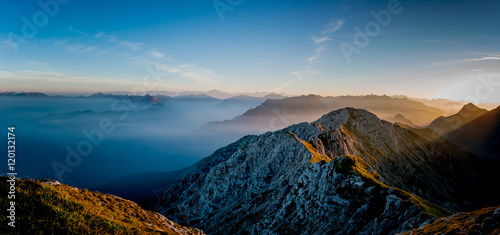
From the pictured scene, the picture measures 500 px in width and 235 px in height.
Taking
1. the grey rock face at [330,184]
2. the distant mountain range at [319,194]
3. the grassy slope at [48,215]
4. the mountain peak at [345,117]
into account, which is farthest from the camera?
the mountain peak at [345,117]

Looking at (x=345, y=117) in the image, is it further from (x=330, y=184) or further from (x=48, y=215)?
(x=48, y=215)

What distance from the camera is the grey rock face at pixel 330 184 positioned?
46844 millimetres

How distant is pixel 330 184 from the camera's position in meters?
59.1

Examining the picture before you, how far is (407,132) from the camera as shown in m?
181

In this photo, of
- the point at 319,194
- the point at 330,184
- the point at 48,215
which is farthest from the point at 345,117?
the point at 48,215

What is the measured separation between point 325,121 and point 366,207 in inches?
5688

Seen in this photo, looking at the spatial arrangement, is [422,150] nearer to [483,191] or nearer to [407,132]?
[407,132]

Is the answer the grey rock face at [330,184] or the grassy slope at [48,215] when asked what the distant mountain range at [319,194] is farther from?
the grey rock face at [330,184]

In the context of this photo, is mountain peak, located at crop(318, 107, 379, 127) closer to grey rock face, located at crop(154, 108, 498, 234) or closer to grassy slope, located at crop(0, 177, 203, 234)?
grey rock face, located at crop(154, 108, 498, 234)

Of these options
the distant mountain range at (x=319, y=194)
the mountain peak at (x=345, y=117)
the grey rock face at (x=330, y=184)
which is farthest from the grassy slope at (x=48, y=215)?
the mountain peak at (x=345, y=117)

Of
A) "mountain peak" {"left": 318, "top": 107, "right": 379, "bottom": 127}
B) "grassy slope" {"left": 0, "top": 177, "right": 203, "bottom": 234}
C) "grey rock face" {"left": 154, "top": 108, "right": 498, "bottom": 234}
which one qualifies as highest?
"mountain peak" {"left": 318, "top": 107, "right": 379, "bottom": 127}

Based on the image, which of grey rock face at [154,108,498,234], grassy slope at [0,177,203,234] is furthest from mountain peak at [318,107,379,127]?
grassy slope at [0,177,203,234]

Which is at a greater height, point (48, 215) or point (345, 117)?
point (345, 117)

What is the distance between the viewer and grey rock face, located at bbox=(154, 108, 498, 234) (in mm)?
46844
